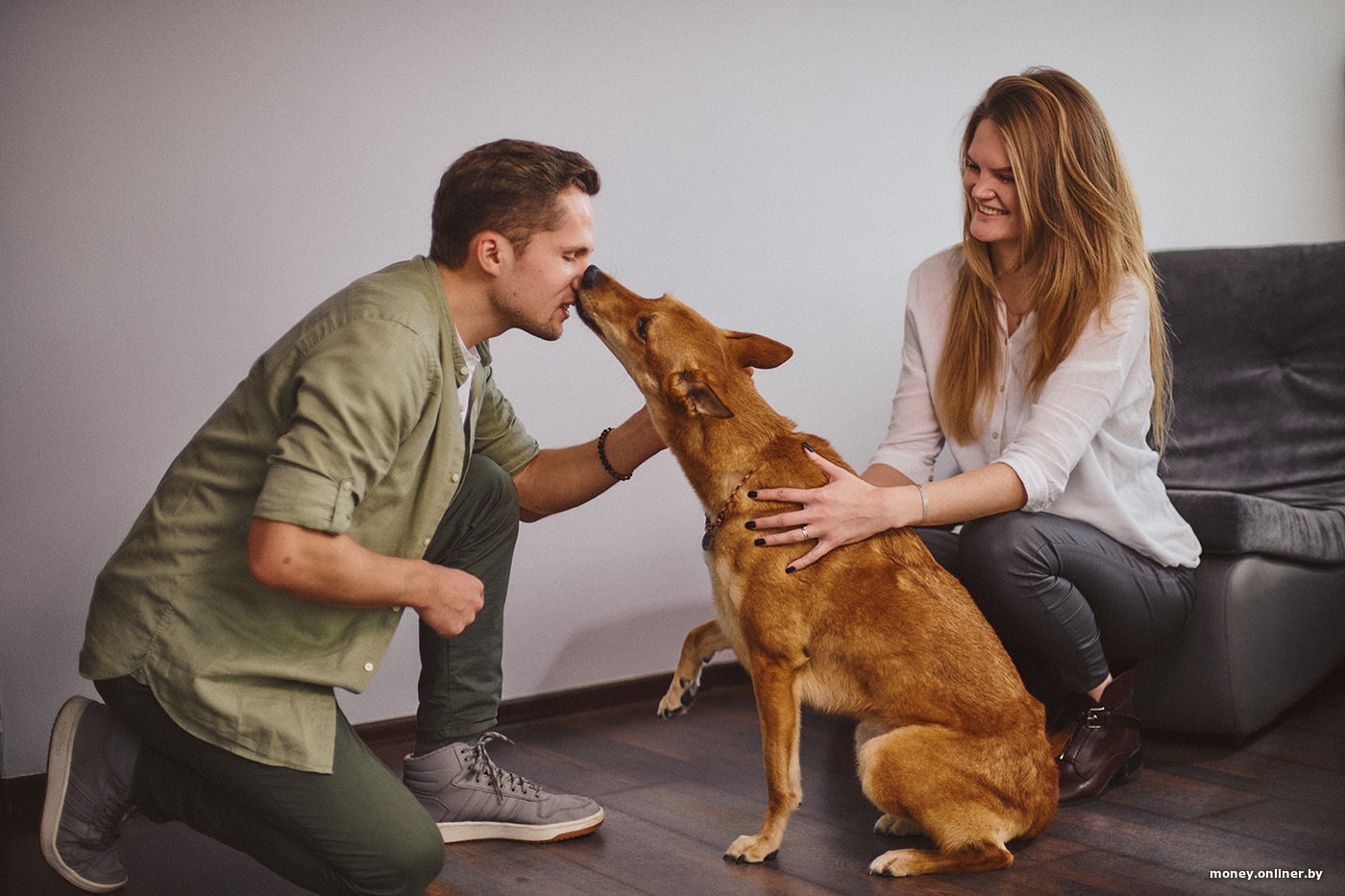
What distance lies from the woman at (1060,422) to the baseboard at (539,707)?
1.15 meters

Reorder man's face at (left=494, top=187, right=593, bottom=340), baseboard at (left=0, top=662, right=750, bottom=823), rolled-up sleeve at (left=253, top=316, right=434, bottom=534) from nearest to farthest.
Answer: rolled-up sleeve at (left=253, top=316, right=434, bottom=534) < man's face at (left=494, top=187, right=593, bottom=340) < baseboard at (left=0, top=662, right=750, bottom=823)

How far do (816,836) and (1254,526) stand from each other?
4.51 ft

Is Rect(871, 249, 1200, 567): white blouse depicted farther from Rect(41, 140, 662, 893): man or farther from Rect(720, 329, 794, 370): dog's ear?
Rect(41, 140, 662, 893): man

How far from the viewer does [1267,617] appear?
2.88 meters

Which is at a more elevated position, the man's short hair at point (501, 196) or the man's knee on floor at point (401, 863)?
the man's short hair at point (501, 196)

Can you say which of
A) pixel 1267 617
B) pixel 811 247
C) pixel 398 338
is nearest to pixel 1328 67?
pixel 811 247

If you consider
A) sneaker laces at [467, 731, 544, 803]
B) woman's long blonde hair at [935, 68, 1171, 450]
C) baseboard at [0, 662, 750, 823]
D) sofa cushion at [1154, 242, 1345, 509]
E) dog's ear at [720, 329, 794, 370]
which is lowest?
baseboard at [0, 662, 750, 823]

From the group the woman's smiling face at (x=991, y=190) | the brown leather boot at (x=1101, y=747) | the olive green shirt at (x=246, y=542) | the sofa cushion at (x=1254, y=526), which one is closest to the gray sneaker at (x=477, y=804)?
the olive green shirt at (x=246, y=542)

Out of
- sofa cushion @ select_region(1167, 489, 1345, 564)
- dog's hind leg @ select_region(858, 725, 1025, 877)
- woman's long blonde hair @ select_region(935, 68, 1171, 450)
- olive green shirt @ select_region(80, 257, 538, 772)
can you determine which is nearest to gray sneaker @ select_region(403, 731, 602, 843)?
olive green shirt @ select_region(80, 257, 538, 772)

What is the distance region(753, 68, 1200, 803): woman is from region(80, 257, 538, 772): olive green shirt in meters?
0.95

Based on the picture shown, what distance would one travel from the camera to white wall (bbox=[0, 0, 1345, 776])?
255 centimetres

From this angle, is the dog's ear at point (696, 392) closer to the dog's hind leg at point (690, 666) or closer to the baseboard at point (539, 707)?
the dog's hind leg at point (690, 666)

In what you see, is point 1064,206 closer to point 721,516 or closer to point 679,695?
point 721,516

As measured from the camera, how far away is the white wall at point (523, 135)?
2.55 m
